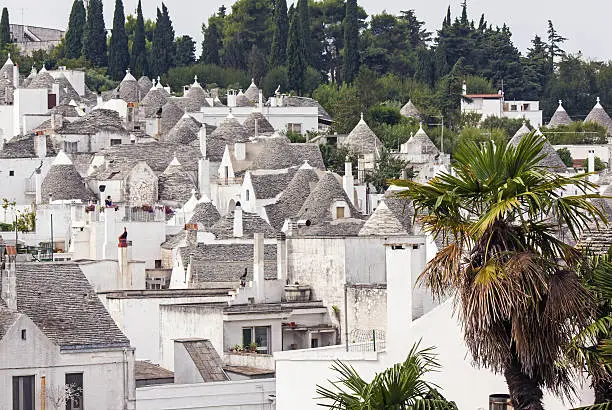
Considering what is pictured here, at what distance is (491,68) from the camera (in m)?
129

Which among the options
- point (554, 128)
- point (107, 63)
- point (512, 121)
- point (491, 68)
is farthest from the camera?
point (491, 68)

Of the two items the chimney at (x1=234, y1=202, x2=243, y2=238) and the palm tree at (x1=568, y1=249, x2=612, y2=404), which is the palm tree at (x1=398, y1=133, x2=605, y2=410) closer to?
the palm tree at (x1=568, y1=249, x2=612, y2=404)

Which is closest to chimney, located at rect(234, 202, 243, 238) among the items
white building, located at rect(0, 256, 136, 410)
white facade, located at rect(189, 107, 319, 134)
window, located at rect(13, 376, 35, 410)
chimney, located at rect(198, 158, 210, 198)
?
chimney, located at rect(198, 158, 210, 198)

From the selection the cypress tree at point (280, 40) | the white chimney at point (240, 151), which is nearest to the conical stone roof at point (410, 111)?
the cypress tree at point (280, 40)

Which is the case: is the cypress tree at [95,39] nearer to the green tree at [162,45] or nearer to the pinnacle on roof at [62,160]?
the green tree at [162,45]

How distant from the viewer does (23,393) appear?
29641 millimetres

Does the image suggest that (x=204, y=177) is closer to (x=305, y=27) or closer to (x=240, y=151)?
(x=240, y=151)

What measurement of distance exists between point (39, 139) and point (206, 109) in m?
15.4

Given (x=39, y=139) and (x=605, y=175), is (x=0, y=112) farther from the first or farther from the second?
(x=605, y=175)

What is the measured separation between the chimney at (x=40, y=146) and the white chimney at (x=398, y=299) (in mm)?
54759

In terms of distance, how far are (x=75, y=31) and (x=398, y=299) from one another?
94.3 metres

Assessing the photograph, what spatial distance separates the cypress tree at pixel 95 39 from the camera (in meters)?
114

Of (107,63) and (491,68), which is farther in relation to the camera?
(491,68)

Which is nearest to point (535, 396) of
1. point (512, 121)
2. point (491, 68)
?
point (512, 121)
